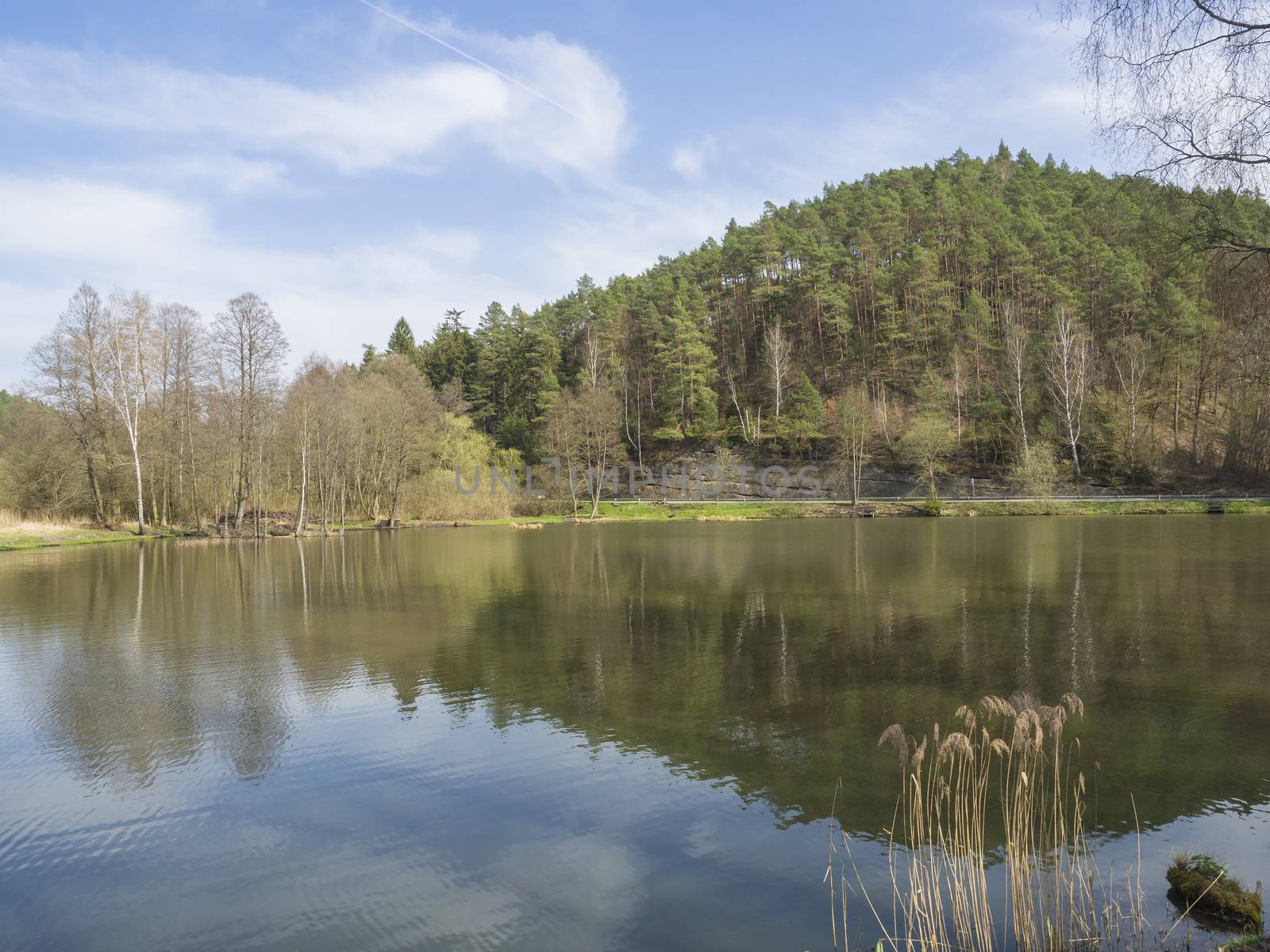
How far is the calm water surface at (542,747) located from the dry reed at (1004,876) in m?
0.25

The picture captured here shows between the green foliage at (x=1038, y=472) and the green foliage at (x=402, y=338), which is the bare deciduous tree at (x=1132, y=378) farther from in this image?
the green foliage at (x=402, y=338)

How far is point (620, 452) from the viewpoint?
68.3 metres

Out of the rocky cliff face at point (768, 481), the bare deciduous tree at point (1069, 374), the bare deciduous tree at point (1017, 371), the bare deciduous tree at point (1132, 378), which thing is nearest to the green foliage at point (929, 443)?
the rocky cliff face at point (768, 481)

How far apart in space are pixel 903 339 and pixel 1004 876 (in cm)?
7725

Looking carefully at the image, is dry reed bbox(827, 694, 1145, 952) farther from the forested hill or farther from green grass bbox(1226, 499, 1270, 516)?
the forested hill

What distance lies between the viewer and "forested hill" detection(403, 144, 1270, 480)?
208 feet

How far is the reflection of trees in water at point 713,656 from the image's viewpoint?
8617 millimetres

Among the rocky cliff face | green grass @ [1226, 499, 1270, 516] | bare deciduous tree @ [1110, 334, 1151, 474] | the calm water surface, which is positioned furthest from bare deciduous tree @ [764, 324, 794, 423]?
the calm water surface

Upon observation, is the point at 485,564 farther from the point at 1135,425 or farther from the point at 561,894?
the point at 1135,425

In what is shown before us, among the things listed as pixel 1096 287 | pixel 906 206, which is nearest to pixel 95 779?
pixel 1096 287

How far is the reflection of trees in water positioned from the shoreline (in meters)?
27.9

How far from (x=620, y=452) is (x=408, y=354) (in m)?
39.1

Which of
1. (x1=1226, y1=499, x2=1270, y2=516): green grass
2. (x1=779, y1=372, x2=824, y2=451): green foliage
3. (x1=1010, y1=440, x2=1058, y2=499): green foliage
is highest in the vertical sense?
(x1=779, y1=372, x2=824, y2=451): green foliage

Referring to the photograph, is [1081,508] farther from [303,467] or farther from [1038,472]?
[303,467]
